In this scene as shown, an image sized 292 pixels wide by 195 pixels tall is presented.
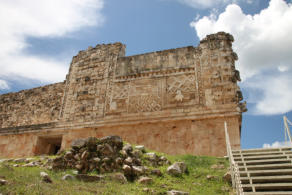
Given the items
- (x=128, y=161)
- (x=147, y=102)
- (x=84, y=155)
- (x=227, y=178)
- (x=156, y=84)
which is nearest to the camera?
(x=227, y=178)

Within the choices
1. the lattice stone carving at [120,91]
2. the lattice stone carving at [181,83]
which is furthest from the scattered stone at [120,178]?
the lattice stone carving at [120,91]

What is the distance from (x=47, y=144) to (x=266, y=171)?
11.2 meters

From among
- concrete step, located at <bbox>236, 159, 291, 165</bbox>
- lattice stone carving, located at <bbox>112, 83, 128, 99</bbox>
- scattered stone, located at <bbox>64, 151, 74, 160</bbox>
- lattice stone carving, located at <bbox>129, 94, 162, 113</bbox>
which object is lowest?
concrete step, located at <bbox>236, 159, 291, 165</bbox>

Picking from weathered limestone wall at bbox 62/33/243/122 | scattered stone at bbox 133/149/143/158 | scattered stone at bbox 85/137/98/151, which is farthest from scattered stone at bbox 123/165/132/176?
weathered limestone wall at bbox 62/33/243/122

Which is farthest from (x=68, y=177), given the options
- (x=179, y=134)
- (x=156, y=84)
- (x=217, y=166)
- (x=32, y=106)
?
(x=32, y=106)

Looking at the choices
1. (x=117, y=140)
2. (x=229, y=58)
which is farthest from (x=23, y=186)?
(x=229, y=58)

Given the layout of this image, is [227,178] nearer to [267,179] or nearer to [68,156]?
[267,179]

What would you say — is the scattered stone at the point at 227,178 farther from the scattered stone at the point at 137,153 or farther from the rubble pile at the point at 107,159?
the scattered stone at the point at 137,153

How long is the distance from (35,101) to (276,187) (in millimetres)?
13870

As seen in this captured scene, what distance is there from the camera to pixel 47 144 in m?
13.9

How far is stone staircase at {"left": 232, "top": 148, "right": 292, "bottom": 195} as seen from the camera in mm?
5234

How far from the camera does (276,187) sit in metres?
5.25

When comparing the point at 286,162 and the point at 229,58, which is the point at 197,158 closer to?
the point at 286,162

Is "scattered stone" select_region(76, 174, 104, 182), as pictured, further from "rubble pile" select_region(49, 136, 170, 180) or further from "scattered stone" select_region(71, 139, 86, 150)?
"scattered stone" select_region(71, 139, 86, 150)
